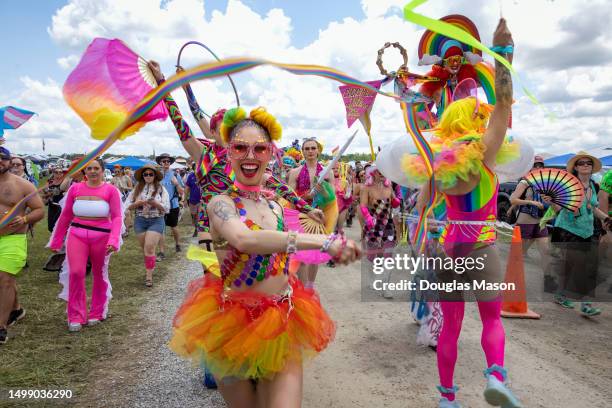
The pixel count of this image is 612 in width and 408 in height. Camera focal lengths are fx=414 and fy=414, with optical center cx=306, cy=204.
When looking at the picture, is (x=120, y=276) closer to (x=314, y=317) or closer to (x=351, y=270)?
(x=351, y=270)

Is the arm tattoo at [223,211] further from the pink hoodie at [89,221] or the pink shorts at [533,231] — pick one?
the pink shorts at [533,231]

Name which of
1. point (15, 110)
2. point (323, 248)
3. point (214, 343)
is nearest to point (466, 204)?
point (323, 248)

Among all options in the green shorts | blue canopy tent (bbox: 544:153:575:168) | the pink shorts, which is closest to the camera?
the green shorts

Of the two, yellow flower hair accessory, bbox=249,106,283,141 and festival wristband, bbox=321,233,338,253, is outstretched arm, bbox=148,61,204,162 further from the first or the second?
festival wristband, bbox=321,233,338,253

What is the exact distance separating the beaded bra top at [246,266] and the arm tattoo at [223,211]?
0.19m

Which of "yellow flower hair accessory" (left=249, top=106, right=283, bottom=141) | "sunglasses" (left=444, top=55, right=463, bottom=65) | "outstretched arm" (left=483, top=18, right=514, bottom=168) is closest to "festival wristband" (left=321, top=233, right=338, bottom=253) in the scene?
"yellow flower hair accessory" (left=249, top=106, right=283, bottom=141)

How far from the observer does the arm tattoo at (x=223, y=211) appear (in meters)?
1.88

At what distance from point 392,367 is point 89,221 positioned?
148 inches

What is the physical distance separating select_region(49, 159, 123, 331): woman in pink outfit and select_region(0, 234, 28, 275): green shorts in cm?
50

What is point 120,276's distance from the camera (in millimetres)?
7172

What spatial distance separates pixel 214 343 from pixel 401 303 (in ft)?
14.0

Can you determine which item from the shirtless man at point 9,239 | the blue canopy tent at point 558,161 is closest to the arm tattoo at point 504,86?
the shirtless man at point 9,239

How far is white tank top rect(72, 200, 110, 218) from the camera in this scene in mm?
4824

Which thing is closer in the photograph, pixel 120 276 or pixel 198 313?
pixel 198 313
